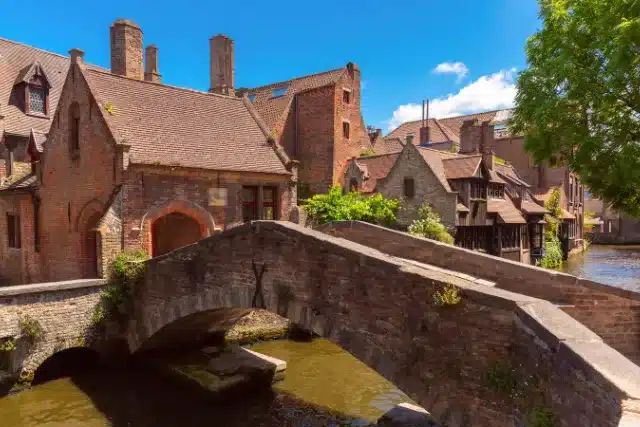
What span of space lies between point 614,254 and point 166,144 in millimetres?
43528

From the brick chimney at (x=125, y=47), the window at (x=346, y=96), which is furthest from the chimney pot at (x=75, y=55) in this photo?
the window at (x=346, y=96)

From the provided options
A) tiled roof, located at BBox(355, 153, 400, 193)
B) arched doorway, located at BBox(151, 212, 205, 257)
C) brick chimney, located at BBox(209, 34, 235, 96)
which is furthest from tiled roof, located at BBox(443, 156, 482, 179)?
arched doorway, located at BBox(151, 212, 205, 257)

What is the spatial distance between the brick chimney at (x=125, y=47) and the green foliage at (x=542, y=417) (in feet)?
66.4

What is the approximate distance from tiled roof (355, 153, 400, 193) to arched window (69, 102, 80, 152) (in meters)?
16.7

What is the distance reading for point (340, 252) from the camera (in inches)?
312

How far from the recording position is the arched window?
51.6 ft

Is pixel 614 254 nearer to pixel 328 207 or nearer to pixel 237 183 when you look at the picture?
pixel 328 207

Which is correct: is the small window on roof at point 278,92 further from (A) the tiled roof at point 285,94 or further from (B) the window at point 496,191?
(B) the window at point 496,191

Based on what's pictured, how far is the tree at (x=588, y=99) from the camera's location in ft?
31.5

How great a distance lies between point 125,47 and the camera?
1989cm

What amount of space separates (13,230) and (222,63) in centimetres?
1410

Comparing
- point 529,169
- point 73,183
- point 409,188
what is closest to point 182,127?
point 73,183

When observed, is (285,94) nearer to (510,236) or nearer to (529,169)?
(510,236)

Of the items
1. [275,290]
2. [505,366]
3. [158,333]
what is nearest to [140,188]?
[158,333]
